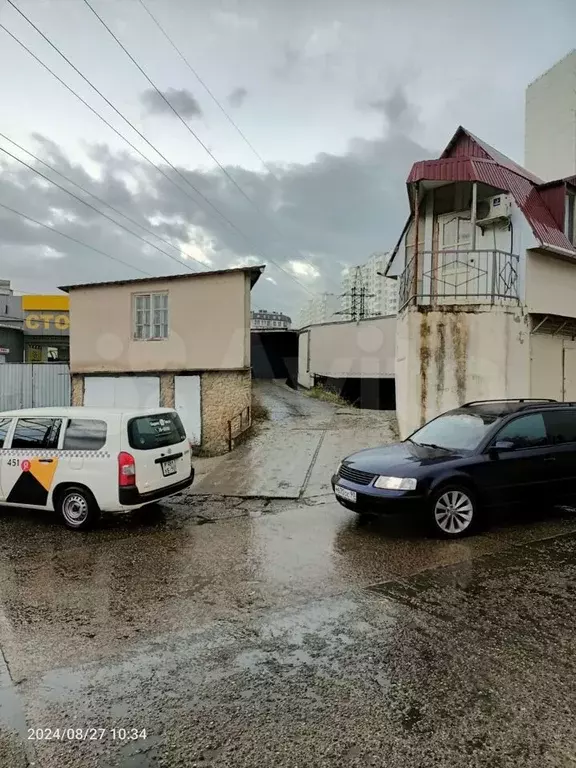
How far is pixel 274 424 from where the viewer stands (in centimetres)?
1439

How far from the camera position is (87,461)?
678 cm

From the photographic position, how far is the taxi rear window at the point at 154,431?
6.87 metres

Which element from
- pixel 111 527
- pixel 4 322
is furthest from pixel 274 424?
pixel 4 322

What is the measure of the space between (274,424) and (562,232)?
8.52 metres

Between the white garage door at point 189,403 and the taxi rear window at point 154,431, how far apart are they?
624cm

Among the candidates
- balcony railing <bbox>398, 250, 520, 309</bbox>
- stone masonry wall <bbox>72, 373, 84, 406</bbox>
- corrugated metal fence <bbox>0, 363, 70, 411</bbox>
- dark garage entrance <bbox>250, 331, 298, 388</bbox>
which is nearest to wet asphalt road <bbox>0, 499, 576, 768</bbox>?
balcony railing <bbox>398, 250, 520, 309</bbox>

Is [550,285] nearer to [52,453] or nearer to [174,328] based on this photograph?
[174,328]

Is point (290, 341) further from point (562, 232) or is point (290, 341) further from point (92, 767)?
point (92, 767)

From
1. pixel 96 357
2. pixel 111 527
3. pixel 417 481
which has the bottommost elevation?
pixel 111 527

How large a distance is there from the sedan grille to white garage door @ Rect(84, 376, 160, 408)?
28.9 ft

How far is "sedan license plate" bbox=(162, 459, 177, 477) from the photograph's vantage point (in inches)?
280

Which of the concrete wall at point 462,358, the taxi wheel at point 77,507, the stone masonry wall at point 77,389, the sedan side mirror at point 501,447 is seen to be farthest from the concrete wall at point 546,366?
the stone masonry wall at point 77,389

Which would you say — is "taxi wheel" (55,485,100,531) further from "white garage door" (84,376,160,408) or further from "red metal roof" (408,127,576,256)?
"red metal roof" (408,127,576,256)

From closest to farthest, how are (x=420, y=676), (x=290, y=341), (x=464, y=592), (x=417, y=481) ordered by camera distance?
1. (x=420, y=676)
2. (x=464, y=592)
3. (x=417, y=481)
4. (x=290, y=341)
